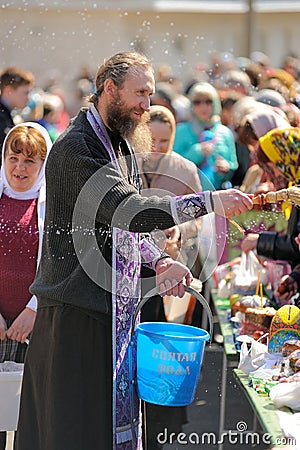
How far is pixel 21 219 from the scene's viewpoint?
3.41 metres

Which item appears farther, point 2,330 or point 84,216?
point 2,330

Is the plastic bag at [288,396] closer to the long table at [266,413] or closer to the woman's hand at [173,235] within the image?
the long table at [266,413]

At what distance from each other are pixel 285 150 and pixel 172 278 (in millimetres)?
1359

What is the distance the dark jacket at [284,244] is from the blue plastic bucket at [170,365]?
1166 millimetres

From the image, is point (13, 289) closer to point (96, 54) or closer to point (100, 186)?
point (100, 186)

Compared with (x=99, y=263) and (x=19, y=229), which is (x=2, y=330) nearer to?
(x=19, y=229)

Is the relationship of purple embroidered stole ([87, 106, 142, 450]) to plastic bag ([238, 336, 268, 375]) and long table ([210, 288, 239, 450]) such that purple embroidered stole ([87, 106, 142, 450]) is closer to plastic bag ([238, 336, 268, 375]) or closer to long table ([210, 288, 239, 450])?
plastic bag ([238, 336, 268, 375])

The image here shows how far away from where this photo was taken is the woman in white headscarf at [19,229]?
3391mm

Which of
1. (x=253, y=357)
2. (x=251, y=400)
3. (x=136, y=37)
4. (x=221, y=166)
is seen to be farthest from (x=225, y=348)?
(x=136, y=37)

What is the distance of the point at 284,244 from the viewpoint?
386 centimetres

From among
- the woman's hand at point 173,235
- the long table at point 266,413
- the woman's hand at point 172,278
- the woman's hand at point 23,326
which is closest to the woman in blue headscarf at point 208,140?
the woman's hand at point 173,235

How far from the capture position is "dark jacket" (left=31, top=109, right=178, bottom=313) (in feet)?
8.57

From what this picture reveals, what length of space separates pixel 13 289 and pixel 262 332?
3.23 ft

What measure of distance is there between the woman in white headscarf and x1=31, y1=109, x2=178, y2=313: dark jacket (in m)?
0.56
